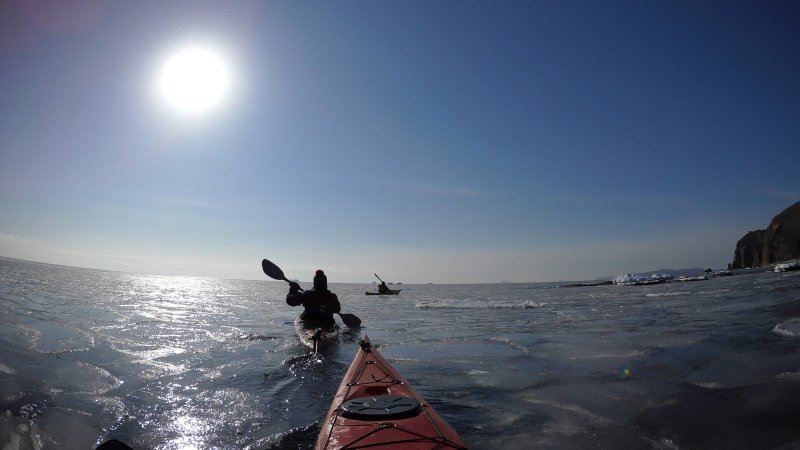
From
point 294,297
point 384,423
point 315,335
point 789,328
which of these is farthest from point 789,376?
point 294,297

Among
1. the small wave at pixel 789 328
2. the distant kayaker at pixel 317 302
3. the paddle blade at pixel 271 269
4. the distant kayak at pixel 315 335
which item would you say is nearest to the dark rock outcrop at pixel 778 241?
the small wave at pixel 789 328

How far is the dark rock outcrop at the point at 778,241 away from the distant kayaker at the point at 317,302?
88606 millimetres

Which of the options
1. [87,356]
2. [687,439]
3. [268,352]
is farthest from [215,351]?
[687,439]

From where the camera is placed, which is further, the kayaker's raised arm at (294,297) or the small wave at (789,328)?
the kayaker's raised arm at (294,297)

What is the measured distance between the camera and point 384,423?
418cm

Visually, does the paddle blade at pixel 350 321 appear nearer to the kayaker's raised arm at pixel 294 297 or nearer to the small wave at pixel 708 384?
the kayaker's raised arm at pixel 294 297

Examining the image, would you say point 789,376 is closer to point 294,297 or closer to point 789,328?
point 789,328

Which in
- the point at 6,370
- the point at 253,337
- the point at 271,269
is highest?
the point at 271,269

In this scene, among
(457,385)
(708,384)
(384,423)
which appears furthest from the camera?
(457,385)

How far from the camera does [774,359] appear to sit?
7.40m

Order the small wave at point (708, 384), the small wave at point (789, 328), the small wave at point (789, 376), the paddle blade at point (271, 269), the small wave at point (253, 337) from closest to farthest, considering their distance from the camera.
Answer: the small wave at point (789, 376) → the small wave at point (708, 384) → the small wave at point (789, 328) → the small wave at point (253, 337) → the paddle blade at point (271, 269)

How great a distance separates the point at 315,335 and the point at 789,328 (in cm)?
1294

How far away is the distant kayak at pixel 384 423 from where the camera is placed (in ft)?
12.4

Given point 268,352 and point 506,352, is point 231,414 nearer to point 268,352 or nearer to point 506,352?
point 268,352
